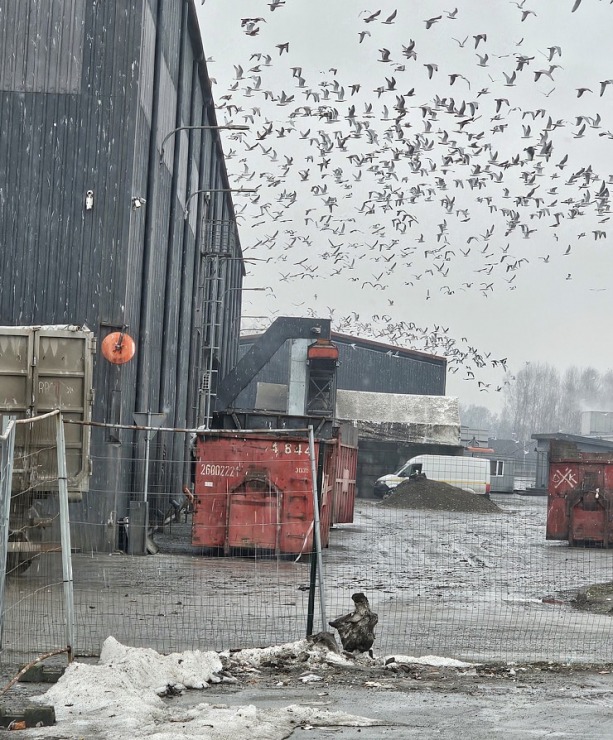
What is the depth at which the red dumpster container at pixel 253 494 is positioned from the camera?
18.2 meters

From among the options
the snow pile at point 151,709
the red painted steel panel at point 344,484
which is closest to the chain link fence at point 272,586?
the snow pile at point 151,709

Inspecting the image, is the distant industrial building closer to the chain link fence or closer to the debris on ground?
the chain link fence

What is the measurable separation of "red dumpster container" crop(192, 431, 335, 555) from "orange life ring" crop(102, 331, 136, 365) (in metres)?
2.02

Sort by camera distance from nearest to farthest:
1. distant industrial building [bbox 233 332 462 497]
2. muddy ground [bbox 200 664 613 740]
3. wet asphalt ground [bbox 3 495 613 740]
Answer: muddy ground [bbox 200 664 613 740], wet asphalt ground [bbox 3 495 613 740], distant industrial building [bbox 233 332 462 497]

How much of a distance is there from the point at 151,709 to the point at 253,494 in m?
11.5

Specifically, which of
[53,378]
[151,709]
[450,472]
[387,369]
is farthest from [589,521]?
[387,369]

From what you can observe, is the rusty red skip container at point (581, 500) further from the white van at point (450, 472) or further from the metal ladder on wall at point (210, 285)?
the white van at point (450, 472)

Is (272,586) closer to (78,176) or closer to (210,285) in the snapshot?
(78,176)

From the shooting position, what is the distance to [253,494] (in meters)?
18.3

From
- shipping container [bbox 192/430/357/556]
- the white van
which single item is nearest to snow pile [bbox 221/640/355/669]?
shipping container [bbox 192/430/357/556]

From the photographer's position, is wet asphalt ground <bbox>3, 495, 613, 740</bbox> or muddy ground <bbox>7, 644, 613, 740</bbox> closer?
muddy ground <bbox>7, 644, 613, 740</bbox>

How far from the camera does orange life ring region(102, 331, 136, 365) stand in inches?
763

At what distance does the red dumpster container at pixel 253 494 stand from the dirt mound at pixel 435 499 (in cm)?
2641

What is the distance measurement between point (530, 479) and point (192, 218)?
212 ft
